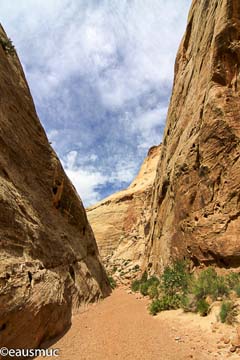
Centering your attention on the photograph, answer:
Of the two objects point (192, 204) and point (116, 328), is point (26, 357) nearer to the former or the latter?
point (116, 328)

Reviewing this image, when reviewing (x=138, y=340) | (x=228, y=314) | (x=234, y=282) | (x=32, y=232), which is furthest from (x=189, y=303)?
(x=32, y=232)

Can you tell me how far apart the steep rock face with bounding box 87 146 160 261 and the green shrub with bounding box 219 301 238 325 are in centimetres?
3260

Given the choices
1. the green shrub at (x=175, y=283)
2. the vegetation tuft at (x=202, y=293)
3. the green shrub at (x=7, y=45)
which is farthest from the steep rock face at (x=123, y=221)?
the green shrub at (x=7, y=45)

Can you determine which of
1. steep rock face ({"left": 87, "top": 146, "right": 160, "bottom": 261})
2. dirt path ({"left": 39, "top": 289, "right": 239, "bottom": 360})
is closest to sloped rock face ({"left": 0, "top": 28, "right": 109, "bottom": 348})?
dirt path ({"left": 39, "top": 289, "right": 239, "bottom": 360})

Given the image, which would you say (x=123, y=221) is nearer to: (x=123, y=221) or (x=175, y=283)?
(x=123, y=221)

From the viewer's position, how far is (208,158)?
16.0 metres

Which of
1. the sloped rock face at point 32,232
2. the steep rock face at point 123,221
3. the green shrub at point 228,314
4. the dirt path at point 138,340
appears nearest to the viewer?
the dirt path at point 138,340

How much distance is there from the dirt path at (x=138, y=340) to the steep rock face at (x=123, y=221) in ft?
103

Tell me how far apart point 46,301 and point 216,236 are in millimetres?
9356

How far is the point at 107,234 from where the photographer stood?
53.4 m

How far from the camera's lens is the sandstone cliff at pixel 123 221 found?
1791 inches

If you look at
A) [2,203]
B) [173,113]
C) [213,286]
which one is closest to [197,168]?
[213,286]

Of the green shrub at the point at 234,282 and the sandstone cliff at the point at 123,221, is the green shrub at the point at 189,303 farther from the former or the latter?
the sandstone cliff at the point at 123,221

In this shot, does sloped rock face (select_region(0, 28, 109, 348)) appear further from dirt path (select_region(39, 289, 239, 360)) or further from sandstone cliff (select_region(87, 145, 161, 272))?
sandstone cliff (select_region(87, 145, 161, 272))
